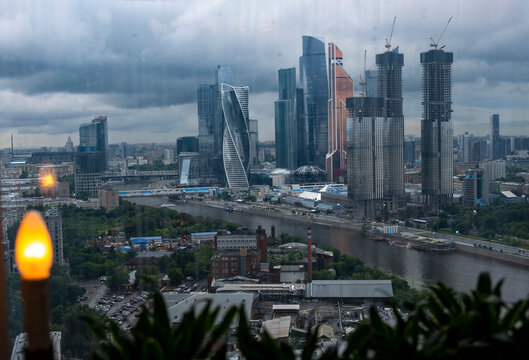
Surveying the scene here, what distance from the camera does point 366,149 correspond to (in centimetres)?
1077

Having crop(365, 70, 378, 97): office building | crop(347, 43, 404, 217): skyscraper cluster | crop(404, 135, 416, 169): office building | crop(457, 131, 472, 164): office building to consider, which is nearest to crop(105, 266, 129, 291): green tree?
crop(347, 43, 404, 217): skyscraper cluster

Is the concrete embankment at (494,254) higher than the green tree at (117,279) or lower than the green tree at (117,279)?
lower

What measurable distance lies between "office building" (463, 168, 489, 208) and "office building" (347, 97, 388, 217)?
1.65 meters

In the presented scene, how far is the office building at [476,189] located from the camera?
9.41m

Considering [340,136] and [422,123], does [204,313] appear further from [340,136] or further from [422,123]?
[340,136]

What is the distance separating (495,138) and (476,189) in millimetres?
1408

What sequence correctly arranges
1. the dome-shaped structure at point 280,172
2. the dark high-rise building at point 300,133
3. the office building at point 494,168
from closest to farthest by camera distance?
the office building at point 494,168
the dome-shaped structure at point 280,172
the dark high-rise building at point 300,133

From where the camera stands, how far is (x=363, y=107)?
10859 mm

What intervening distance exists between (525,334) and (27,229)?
0.47 metres

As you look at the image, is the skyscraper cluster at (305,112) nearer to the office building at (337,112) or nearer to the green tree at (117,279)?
the office building at (337,112)

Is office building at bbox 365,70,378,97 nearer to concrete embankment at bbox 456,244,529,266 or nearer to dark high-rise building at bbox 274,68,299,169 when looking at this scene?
dark high-rise building at bbox 274,68,299,169

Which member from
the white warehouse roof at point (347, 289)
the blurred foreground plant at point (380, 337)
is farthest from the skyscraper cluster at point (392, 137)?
the blurred foreground plant at point (380, 337)

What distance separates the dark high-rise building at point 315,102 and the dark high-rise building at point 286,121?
326mm

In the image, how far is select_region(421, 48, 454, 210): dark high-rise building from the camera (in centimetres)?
1037
